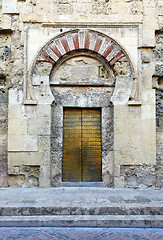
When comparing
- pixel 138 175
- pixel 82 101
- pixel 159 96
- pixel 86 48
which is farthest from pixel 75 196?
pixel 86 48

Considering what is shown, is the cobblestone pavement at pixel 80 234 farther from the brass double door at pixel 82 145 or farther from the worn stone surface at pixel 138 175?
the brass double door at pixel 82 145

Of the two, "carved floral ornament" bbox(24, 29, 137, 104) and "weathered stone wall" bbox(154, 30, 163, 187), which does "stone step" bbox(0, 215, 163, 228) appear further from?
"carved floral ornament" bbox(24, 29, 137, 104)

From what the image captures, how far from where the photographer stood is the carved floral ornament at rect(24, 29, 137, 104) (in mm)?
6137

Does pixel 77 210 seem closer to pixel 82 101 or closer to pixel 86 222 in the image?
pixel 86 222

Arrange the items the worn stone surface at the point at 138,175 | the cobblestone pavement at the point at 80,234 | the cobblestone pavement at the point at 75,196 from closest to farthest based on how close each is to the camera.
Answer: the cobblestone pavement at the point at 80,234 < the cobblestone pavement at the point at 75,196 < the worn stone surface at the point at 138,175

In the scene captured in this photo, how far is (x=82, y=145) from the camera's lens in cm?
627

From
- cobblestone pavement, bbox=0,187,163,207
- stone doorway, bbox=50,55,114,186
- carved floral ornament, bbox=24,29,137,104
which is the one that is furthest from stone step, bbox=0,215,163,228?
carved floral ornament, bbox=24,29,137,104

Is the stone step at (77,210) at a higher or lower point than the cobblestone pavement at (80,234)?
higher

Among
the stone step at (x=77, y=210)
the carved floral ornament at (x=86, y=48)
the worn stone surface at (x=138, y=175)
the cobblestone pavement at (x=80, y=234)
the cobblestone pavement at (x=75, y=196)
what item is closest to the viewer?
the cobblestone pavement at (x=80, y=234)

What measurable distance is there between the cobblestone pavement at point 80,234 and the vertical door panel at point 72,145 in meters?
2.26

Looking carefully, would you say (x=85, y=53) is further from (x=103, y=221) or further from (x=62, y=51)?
(x=103, y=221)

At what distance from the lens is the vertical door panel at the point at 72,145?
6207 millimetres

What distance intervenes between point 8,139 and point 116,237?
3.59 meters

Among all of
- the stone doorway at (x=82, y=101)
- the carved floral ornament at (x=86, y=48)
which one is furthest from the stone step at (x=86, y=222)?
the carved floral ornament at (x=86, y=48)
